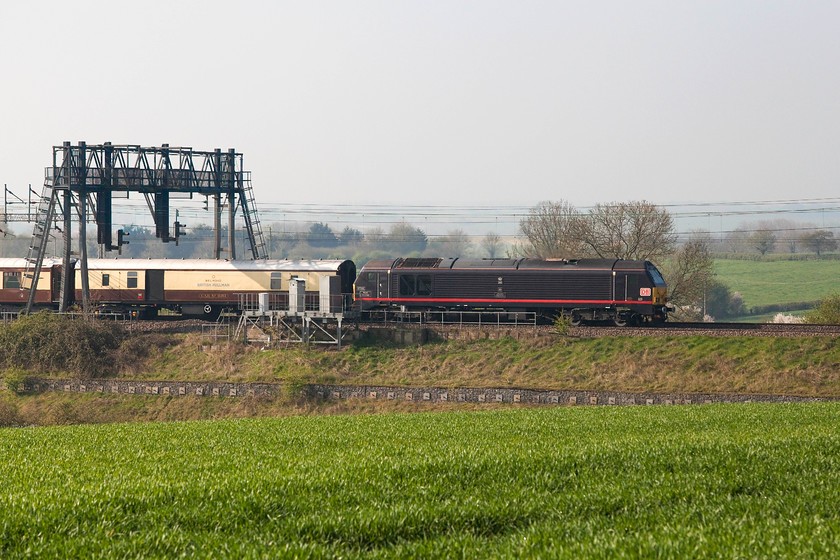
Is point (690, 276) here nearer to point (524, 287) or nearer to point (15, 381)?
point (524, 287)

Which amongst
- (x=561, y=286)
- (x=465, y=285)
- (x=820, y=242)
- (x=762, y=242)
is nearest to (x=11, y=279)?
(x=465, y=285)

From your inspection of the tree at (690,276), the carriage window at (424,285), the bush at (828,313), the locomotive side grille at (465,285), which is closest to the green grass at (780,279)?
the tree at (690,276)

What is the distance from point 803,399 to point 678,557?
2888cm

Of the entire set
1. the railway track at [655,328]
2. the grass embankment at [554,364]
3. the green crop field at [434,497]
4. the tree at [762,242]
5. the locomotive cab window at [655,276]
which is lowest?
the grass embankment at [554,364]

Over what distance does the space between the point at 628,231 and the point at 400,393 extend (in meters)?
31.3

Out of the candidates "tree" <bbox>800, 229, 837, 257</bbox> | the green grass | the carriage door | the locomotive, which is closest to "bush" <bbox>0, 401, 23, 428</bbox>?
the carriage door

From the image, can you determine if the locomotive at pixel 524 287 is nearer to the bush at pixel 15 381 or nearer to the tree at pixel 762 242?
the bush at pixel 15 381

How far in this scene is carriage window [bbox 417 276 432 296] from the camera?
47.6m

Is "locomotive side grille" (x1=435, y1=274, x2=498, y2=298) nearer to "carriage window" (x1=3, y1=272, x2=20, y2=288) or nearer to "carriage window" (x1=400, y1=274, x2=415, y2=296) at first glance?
"carriage window" (x1=400, y1=274, x2=415, y2=296)

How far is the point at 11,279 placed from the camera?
170ft

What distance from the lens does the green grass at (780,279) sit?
11950cm

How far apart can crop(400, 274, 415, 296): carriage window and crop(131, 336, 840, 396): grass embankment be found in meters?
3.81

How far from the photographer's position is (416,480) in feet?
46.8

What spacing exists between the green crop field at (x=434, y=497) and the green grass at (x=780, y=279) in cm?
10692
